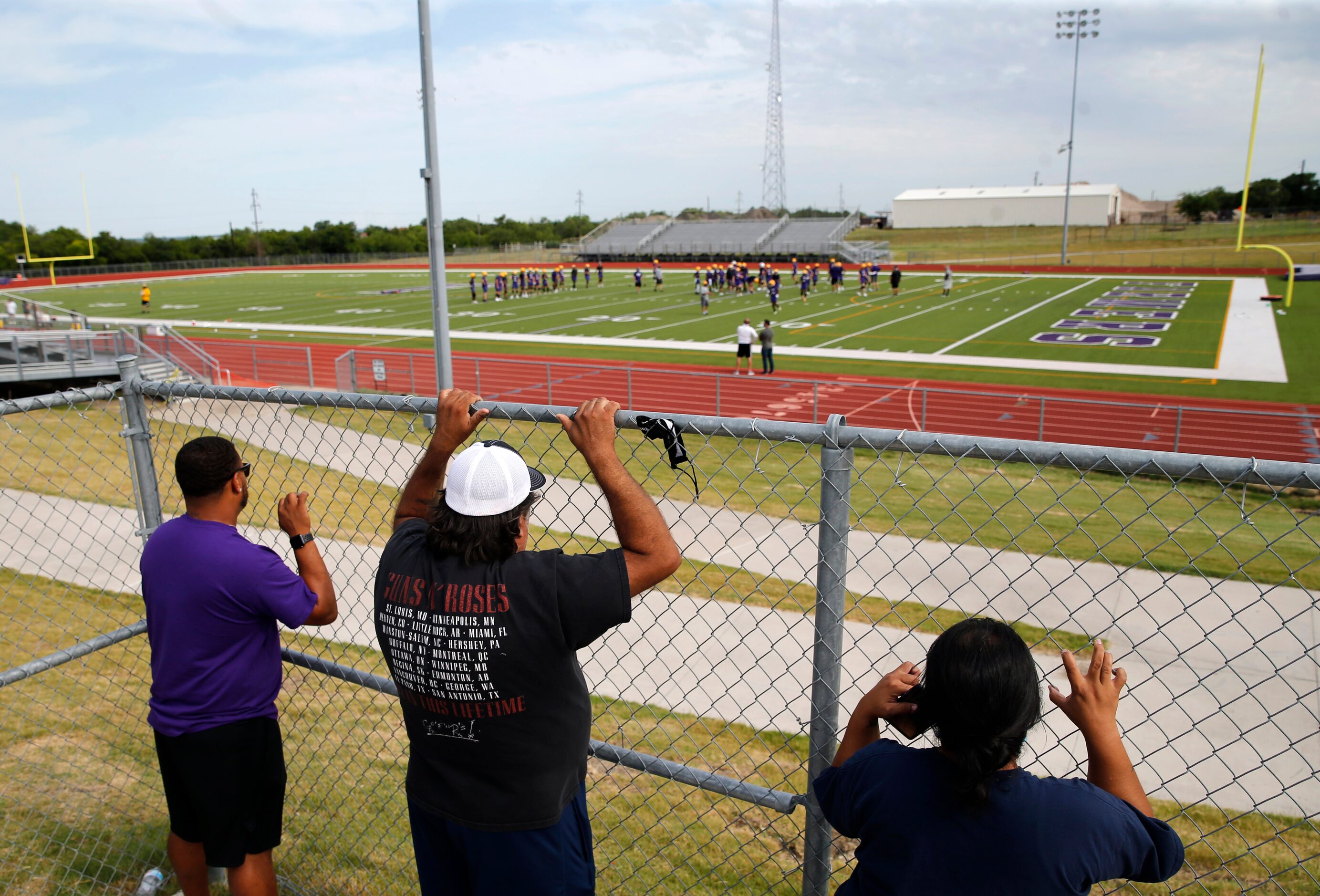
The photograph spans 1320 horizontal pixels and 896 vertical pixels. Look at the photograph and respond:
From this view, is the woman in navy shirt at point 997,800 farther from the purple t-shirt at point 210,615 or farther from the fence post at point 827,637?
the purple t-shirt at point 210,615

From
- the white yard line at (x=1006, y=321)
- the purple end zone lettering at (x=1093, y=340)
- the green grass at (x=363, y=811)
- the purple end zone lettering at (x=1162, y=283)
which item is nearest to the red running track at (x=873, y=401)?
the white yard line at (x=1006, y=321)

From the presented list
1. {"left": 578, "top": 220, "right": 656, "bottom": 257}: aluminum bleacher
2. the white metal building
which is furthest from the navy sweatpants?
the white metal building

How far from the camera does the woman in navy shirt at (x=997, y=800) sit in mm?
1717

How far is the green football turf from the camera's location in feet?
80.9

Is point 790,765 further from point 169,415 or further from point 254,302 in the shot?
point 254,302

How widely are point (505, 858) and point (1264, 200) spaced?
333 ft

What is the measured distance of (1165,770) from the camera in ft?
18.5

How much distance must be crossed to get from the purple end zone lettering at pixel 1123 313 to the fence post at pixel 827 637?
123 feet

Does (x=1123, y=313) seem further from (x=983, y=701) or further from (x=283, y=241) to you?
(x=283, y=241)

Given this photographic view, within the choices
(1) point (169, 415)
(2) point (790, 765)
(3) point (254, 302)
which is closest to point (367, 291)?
(3) point (254, 302)

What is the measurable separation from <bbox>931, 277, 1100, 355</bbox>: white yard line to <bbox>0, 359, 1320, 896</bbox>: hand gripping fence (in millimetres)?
17020

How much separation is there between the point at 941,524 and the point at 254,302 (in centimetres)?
5101

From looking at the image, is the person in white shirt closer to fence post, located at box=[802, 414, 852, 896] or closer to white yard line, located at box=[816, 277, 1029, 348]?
white yard line, located at box=[816, 277, 1029, 348]

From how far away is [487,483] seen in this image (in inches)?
88.5
